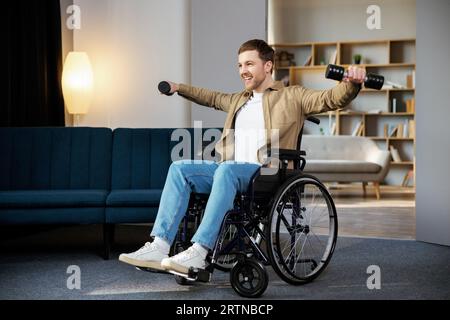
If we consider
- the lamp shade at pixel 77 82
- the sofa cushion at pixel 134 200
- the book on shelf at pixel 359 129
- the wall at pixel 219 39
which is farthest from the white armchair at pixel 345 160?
the sofa cushion at pixel 134 200

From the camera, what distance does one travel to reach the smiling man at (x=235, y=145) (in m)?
2.55

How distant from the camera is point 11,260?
11.4 feet

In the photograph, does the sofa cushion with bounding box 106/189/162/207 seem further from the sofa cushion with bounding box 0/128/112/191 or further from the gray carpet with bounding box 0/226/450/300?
the sofa cushion with bounding box 0/128/112/191

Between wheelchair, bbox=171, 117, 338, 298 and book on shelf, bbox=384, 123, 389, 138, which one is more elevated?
book on shelf, bbox=384, 123, 389, 138

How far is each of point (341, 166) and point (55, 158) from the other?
4.01 meters

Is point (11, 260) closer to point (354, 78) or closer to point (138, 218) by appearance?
point (138, 218)

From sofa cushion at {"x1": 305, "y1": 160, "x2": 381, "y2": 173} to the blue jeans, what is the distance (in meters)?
4.57

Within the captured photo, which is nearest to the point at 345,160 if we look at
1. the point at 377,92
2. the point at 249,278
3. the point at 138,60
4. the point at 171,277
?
the point at 377,92

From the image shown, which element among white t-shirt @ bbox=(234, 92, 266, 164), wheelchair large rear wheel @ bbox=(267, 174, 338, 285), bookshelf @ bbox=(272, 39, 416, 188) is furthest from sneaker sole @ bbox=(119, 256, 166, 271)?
bookshelf @ bbox=(272, 39, 416, 188)

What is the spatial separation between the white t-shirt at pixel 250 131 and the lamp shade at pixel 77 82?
2047 millimetres

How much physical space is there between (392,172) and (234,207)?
266 inches

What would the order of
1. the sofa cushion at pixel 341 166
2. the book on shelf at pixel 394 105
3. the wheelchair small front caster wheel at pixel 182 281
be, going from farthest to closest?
1. the book on shelf at pixel 394 105
2. the sofa cushion at pixel 341 166
3. the wheelchair small front caster wheel at pixel 182 281

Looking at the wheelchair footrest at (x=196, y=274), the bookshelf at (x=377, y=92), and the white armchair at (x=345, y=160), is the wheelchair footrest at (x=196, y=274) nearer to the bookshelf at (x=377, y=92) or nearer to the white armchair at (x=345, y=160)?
the white armchair at (x=345, y=160)

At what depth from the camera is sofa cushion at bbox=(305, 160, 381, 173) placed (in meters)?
7.25
